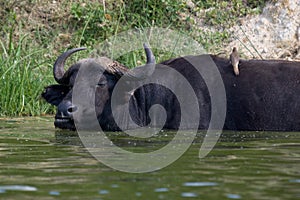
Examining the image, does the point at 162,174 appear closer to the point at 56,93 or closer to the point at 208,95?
the point at 208,95

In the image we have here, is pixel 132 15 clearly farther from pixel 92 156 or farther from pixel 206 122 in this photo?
pixel 92 156

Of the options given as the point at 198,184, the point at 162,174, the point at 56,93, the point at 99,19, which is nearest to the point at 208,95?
the point at 56,93

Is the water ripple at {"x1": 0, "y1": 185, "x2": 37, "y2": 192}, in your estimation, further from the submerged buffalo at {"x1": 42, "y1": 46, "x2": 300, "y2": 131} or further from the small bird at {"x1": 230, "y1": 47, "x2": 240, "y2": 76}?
the small bird at {"x1": 230, "y1": 47, "x2": 240, "y2": 76}

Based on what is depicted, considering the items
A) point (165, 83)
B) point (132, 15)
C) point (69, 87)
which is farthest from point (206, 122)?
point (132, 15)

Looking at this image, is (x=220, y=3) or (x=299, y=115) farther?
(x=220, y=3)

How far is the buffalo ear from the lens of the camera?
10305 millimetres

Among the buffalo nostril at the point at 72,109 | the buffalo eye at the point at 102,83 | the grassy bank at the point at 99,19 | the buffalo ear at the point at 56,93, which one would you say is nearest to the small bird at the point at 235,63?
the buffalo eye at the point at 102,83

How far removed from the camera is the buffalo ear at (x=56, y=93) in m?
10.3

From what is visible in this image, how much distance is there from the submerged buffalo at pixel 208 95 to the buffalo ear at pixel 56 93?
0.76ft

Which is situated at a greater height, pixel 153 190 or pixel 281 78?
pixel 281 78

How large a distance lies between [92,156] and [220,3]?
10.00 m

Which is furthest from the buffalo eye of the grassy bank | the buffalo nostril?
the grassy bank

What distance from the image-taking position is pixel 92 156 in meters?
6.52

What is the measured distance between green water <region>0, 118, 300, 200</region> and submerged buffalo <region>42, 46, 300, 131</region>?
1405 millimetres
